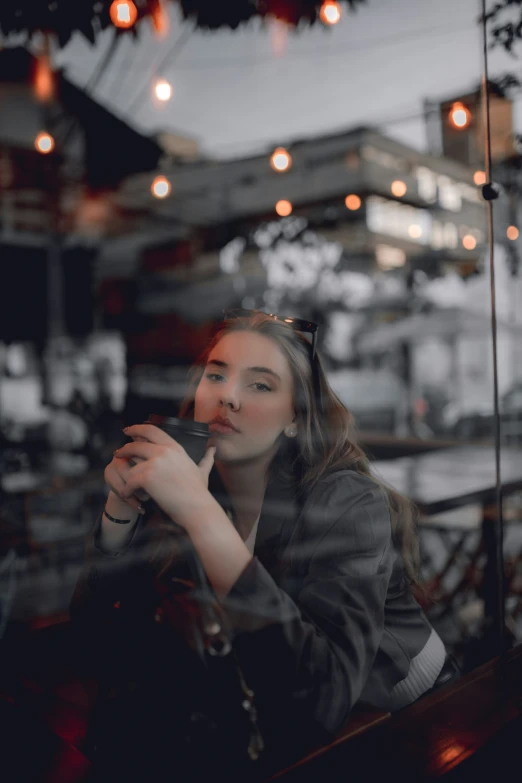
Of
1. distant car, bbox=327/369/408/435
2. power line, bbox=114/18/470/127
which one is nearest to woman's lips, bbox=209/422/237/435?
power line, bbox=114/18/470/127

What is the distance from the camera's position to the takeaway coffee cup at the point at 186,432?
89cm

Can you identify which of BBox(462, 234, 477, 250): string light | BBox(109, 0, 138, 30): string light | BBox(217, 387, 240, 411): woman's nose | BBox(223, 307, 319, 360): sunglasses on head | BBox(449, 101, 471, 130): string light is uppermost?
BBox(449, 101, 471, 130): string light

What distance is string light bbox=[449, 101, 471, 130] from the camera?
3393 millimetres

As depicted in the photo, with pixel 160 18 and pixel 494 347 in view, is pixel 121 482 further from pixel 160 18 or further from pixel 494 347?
pixel 160 18

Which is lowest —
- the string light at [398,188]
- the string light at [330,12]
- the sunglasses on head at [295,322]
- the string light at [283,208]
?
the sunglasses on head at [295,322]

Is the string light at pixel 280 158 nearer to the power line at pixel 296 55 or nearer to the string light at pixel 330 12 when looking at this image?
the power line at pixel 296 55

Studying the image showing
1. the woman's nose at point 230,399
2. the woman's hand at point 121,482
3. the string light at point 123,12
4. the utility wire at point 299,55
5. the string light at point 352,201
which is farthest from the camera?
the string light at point 352,201

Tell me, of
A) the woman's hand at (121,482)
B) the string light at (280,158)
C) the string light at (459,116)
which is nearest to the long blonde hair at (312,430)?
the woman's hand at (121,482)

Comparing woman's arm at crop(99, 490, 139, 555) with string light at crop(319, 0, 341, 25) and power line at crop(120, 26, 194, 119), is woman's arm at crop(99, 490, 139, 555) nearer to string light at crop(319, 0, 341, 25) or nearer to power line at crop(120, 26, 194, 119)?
string light at crop(319, 0, 341, 25)

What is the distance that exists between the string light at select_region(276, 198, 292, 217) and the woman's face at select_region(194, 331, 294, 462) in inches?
259

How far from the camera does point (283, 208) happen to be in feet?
24.7

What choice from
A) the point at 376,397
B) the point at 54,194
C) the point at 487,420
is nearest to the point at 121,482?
the point at 487,420

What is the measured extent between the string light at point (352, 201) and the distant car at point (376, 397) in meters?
2.20

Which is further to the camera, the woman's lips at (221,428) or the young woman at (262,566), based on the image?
the woman's lips at (221,428)
